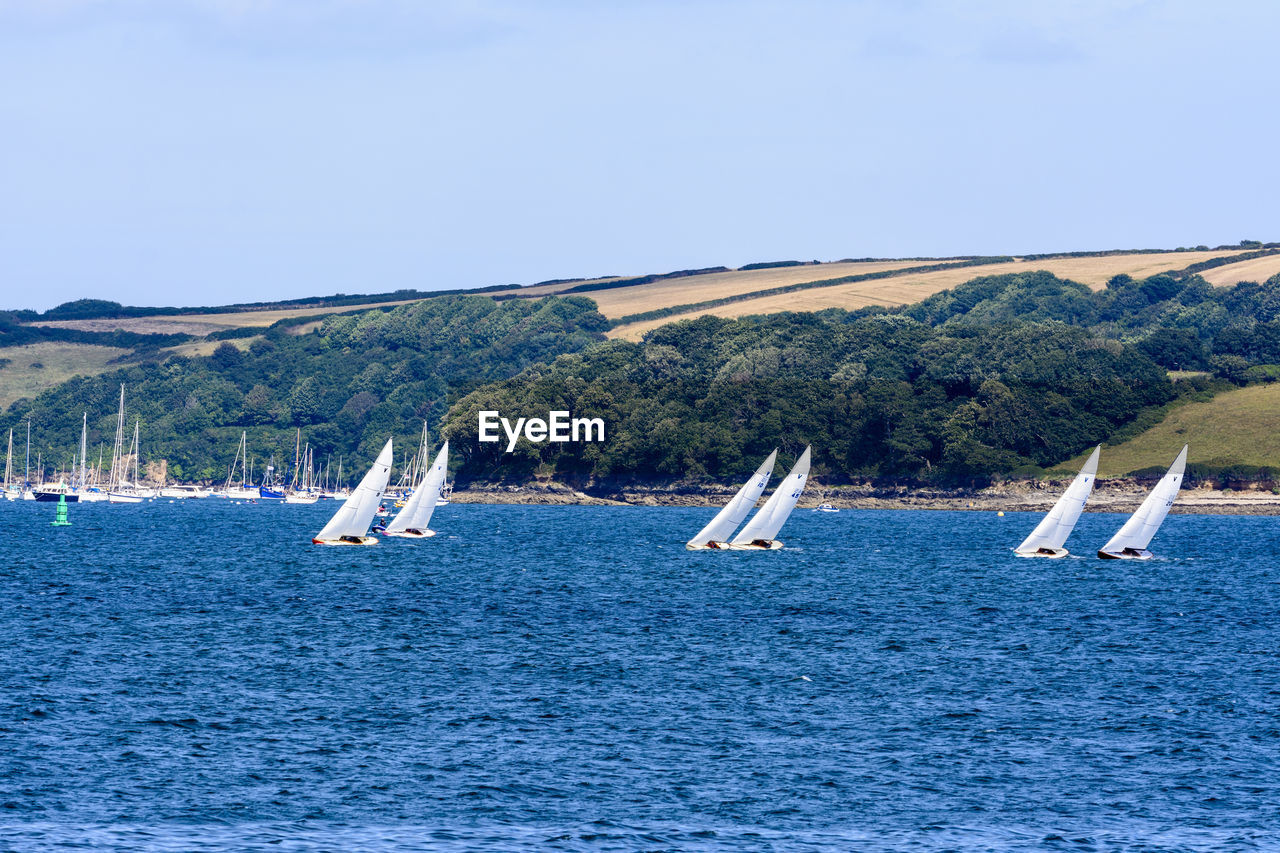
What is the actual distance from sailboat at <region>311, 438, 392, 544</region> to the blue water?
11728 mm

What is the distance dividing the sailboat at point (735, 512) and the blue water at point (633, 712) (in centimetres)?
1550

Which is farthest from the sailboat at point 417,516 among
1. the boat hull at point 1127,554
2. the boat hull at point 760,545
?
the boat hull at point 1127,554

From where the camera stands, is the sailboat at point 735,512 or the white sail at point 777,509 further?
the sailboat at point 735,512

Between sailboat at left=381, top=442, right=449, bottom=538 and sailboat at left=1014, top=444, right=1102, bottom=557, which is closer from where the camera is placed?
sailboat at left=1014, top=444, right=1102, bottom=557

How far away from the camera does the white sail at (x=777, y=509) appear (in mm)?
110694

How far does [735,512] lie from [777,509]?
3363 millimetres

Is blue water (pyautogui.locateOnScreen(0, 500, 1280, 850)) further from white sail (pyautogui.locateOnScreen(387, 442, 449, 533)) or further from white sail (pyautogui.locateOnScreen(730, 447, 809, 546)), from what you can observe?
white sail (pyautogui.locateOnScreen(387, 442, 449, 533))

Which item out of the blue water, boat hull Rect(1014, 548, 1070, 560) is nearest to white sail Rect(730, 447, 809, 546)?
the blue water

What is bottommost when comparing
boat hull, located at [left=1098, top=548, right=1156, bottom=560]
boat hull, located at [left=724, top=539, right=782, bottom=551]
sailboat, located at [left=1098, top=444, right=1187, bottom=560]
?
boat hull, located at [left=724, top=539, right=782, bottom=551]

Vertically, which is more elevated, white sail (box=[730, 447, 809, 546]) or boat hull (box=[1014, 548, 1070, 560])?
white sail (box=[730, 447, 809, 546])

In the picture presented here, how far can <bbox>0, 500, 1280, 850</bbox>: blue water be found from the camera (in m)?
34.3

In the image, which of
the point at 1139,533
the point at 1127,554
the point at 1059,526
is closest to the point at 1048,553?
the point at 1059,526

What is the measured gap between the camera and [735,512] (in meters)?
114

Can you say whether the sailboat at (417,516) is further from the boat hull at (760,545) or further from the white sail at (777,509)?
the white sail at (777,509)
